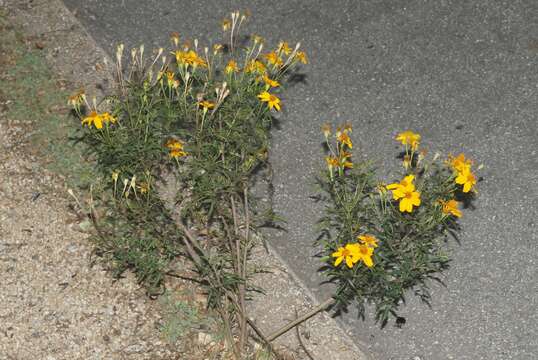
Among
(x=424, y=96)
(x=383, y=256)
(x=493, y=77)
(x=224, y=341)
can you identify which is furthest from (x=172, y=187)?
(x=493, y=77)

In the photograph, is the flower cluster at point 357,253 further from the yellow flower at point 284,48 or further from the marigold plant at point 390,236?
the yellow flower at point 284,48

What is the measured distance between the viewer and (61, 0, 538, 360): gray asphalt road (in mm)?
3684

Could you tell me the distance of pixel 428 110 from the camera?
4676 mm

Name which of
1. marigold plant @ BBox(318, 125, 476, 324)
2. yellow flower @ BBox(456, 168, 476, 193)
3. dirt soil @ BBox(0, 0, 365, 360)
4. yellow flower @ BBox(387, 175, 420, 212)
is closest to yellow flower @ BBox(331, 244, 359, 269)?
marigold plant @ BBox(318, 125, 476, 324)

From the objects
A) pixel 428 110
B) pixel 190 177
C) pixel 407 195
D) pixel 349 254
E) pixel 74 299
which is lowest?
pixel 74 299

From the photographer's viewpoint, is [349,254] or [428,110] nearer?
[349,254]

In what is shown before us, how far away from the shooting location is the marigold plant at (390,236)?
3438mm

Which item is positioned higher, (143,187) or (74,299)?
(143,187)

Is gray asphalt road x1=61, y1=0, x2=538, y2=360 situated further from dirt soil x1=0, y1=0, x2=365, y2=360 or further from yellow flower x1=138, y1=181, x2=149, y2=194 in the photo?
yellow flower x1=138, y1=181, x2=149, y2=194

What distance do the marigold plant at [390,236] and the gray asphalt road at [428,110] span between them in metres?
0.11

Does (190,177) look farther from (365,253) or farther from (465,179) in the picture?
(465,179)

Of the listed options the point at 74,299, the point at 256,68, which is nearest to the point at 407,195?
the point at 256,68

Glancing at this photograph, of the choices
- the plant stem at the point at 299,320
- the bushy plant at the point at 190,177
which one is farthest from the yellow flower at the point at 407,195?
the bushy plant at the point at 190,177

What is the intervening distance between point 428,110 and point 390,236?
4.37 feet
